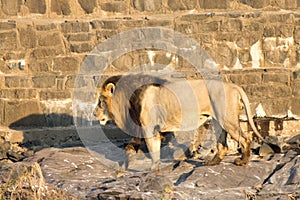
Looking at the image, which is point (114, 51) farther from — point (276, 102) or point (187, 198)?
point (187, 198)

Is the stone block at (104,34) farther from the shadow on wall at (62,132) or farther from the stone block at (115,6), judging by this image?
the shadow on wall at (62,132)

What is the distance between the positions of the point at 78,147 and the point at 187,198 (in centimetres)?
284

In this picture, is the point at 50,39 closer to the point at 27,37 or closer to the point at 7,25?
the point at 27,37

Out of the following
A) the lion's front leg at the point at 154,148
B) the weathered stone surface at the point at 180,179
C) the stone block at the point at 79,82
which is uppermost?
the stone block at the point at 79,82

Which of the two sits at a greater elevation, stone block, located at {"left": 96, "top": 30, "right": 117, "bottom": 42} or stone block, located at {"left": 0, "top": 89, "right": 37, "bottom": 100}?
stone block, located at {"left": 96, "top": 30, "right": 117, "bottom": 42}

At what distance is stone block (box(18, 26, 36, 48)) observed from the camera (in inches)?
440

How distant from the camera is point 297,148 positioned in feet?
34.6

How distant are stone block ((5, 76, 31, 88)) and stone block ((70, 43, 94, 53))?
0.81 metres

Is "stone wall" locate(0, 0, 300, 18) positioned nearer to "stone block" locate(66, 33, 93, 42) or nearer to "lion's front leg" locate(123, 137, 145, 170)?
"stone block" locate(66, 33, 93, 42)

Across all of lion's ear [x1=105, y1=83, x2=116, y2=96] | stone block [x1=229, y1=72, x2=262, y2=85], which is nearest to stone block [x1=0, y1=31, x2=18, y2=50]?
lion's ear [x1=105, y1=83, x2=116, y2=96]

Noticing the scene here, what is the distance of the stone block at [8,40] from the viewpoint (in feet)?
36.6

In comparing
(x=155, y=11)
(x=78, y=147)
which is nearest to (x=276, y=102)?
(x=155, y=11)

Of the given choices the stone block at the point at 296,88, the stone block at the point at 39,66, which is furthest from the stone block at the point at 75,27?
the stone block at the point at 296,88

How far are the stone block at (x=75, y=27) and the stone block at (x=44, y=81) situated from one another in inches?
29.0
